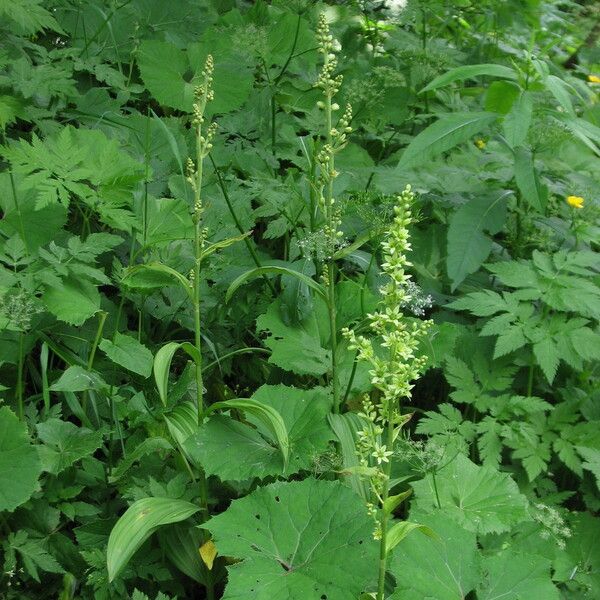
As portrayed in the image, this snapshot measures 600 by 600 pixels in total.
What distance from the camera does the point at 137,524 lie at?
2043 mm

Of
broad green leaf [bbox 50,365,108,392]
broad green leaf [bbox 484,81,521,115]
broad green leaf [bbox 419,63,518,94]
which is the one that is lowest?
broad green leaf [bbox 50,365,108,392]

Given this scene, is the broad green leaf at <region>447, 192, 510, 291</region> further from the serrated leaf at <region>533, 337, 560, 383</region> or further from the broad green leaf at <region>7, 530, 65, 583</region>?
the broad green leaf at <region>7, 530, 65, 583</region>

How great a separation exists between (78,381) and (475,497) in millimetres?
1292

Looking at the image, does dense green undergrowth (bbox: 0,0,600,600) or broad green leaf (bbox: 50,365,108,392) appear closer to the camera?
dense green undergrowth (bbox: 0,0,600,600)

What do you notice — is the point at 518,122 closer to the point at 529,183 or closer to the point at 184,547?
the point at 529,183

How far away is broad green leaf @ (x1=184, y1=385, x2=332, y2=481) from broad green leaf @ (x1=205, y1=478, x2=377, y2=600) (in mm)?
107

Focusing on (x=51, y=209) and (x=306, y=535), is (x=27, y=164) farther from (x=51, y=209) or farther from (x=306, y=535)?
(x=306, y=535)

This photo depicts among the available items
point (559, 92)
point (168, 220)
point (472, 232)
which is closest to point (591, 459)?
point (472, 232)

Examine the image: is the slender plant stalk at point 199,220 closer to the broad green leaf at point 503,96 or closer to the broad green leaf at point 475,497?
the broad green leaf at point 475,497

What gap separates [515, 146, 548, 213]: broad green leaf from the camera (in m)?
3.02

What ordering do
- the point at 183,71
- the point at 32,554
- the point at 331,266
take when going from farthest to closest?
the point at 183,71, the point at 331,266, the point at 32,554

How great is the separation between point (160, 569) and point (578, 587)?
1.27m

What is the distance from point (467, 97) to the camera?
182 inches

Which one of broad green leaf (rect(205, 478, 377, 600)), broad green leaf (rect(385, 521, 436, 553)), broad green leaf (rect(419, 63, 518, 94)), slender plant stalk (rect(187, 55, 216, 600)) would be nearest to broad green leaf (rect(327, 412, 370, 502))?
broad green leaf (rect(205, 478, 377, 600))
